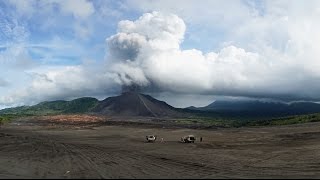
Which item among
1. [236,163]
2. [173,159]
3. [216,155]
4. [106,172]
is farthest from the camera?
[216,155]

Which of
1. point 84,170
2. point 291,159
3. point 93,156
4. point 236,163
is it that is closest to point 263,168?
point 236,163

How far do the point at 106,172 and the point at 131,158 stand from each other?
12898 millimetres

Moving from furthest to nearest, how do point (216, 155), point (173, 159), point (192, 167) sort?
point (216, 155)
point (173, 159)
point (192, 167)

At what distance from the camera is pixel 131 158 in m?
48.6

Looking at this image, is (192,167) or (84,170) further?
(192,167)

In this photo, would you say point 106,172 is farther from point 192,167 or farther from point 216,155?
point 216,155

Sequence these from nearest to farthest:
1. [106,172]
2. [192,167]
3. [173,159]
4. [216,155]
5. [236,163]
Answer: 1. [106,172]
2. [192,167]
3. [236,163]
4. [173,159]
5. [216,155]

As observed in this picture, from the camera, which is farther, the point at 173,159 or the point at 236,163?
the point at 173,159

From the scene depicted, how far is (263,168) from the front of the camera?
133 ft

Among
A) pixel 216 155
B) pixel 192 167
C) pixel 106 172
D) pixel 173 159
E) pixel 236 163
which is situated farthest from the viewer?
pixel 216 155

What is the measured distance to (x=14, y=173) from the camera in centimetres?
3619

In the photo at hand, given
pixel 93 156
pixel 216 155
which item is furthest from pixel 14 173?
pixel 216 155

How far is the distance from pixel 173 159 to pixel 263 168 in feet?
35.5

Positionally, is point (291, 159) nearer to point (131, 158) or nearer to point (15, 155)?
point (131, 158)
